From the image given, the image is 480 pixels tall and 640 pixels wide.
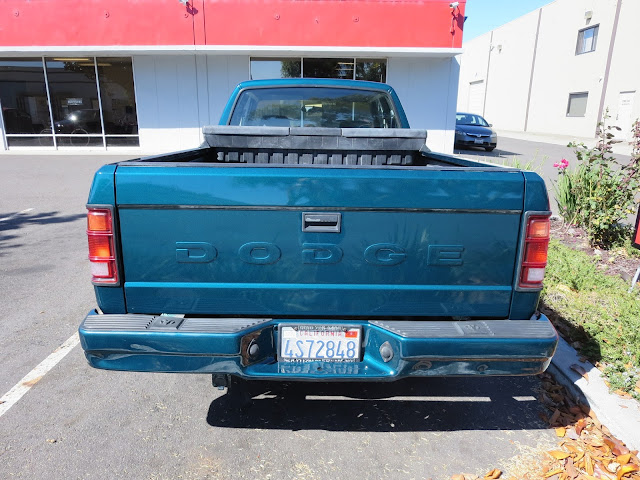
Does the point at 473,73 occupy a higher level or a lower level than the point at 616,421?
higher

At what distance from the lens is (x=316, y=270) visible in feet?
7.52

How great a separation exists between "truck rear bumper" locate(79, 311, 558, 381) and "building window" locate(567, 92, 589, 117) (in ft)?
106

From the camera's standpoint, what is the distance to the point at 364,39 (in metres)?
14.5

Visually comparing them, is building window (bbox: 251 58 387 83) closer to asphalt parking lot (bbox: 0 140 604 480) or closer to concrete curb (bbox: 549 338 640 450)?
asphalt parking lot (bbox: 0 140 604 480)

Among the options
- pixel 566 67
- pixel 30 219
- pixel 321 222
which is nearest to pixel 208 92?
pixel 30 219

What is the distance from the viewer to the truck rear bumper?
2197 mm

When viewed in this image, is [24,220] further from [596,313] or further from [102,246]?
[596,313]

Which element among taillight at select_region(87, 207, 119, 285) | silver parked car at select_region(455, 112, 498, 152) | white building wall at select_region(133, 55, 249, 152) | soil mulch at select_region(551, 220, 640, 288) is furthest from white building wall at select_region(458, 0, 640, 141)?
taillight at select_region(87, 207, 119, 285)

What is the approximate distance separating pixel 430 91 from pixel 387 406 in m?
14.2

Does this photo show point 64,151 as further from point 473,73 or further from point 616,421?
point 473,73

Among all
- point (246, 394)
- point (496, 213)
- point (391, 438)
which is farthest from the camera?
point (246, 394)

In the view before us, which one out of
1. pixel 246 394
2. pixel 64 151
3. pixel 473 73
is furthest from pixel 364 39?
pixel 473 73

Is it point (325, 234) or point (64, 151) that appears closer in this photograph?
point (325, 234)

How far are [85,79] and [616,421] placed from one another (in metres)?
17.3
